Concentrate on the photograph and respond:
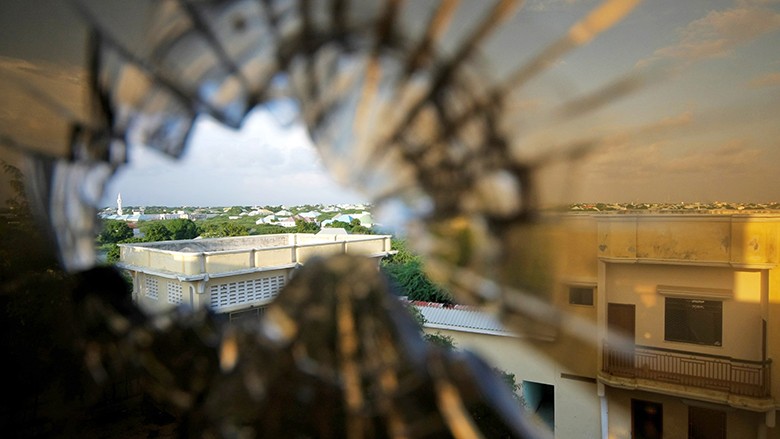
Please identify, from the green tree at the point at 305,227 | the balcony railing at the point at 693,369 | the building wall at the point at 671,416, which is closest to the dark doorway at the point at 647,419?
the building wall at the point at 671,416

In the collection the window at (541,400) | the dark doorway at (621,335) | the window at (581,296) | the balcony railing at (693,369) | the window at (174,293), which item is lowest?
the window at (541,400)

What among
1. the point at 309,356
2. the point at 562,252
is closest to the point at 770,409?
the point at 562,252

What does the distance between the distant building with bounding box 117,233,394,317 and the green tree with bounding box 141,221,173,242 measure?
0.53ft

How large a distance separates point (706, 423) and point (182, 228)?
161 centimetres

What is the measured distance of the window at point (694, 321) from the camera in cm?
126

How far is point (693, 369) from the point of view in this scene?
50.9 inches

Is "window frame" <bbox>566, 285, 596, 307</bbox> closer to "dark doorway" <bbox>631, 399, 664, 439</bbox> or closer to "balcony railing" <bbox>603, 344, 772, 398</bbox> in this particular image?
"balcony railing" <bbox>603, 344, 772, 398</bbox>

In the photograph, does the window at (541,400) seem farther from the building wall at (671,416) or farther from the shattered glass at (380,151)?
the shattered glass at (380,151)

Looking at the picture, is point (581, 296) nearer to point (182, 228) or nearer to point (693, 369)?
point (693, 369)

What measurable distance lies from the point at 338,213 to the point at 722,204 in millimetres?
940

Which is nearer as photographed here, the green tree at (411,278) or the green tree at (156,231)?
the green tree at (411,278)

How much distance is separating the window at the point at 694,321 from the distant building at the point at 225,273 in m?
0.78

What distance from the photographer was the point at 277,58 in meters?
0.92

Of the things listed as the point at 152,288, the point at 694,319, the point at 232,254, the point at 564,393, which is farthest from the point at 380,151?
the point at 564,393
